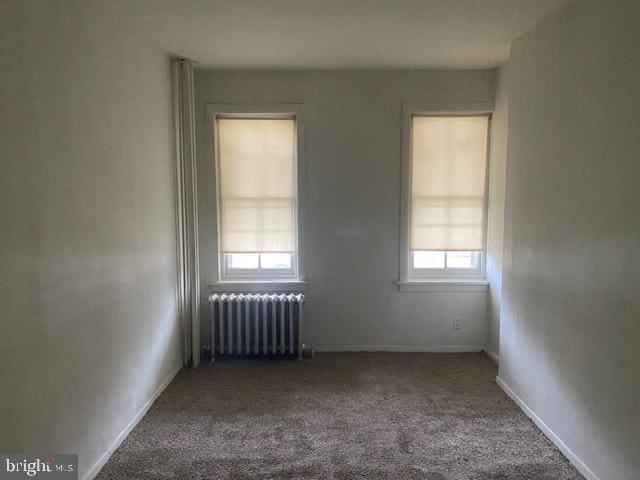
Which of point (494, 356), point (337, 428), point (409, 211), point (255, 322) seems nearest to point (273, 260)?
point (255, 322)

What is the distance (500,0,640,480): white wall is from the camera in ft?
5.94

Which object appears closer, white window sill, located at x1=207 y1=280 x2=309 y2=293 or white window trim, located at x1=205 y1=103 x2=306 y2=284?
white window trim, located at x1=205 y1=103 x2=306 y2=284

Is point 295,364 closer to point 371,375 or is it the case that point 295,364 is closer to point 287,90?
point 371,375

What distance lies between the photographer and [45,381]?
1.73m

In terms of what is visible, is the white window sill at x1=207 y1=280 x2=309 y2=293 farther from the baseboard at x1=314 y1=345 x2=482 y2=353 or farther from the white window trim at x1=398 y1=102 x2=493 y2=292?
the white window trim at x1=398 y1=102 x2=493 y2=292

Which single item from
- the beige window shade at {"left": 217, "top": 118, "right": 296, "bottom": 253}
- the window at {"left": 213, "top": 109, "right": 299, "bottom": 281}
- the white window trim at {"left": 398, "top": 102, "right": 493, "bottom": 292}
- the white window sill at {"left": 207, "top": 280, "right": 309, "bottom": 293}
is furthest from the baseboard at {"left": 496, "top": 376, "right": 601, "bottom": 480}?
the beige window shade at {"left": 217, "top": 118, "right": 296, "bottom": 253}

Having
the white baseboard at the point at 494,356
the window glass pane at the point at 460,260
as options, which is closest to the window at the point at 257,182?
the window glass pane at the point at 460,260

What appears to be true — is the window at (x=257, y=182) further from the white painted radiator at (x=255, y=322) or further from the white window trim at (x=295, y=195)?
the white painted radiator at (x=255, y=322)

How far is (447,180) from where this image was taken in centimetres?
369

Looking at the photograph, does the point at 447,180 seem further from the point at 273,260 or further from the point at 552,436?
the point at 552,436

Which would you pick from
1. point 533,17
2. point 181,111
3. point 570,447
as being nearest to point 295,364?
point 570,447

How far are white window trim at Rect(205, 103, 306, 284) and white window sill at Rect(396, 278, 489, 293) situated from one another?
39.4 inches

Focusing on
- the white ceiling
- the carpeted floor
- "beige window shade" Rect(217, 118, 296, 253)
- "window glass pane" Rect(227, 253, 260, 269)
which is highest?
the white ceiling

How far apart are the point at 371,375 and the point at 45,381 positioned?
2364 millimetres
